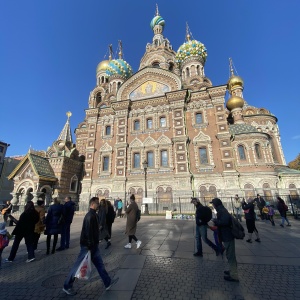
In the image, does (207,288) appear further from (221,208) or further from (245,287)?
(221,208)

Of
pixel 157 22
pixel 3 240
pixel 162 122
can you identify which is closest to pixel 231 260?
pixel 3 240

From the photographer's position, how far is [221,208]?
14.8 feet

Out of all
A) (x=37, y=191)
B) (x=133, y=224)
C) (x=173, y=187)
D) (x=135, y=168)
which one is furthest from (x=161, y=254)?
(x=37, y=191)

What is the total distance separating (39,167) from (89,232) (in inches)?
860

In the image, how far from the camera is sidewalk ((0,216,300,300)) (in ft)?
11.8

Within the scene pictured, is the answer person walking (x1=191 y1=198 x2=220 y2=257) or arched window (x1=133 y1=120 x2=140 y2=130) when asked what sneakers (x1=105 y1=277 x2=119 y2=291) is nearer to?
person walking (x1=191 y1=198 x2=220 y2=257)

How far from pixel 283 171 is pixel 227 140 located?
26.5 ft

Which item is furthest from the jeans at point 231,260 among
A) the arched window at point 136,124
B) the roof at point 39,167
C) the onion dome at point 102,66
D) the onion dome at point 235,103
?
the onion dome at point 102,66

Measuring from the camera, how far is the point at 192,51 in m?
31.3

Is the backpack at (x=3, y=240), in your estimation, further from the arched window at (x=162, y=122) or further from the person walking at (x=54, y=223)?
the arched window at (x=162, y=122)

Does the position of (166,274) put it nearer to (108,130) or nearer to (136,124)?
(136,124)

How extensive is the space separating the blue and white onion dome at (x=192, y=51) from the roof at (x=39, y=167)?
27.5 meters

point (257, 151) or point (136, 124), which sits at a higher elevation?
point (136, 124)

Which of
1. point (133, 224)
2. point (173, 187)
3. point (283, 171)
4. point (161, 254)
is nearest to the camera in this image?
point (161, 254)
